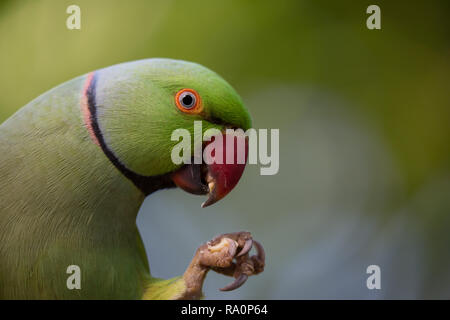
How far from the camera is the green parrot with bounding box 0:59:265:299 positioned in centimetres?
167

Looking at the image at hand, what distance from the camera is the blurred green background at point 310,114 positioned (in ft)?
11.2

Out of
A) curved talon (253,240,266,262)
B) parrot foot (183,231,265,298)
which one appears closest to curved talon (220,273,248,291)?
parrot foot (183,231,265,298)

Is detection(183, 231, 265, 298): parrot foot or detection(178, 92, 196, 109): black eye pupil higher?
A: detection(178, 92, 196, 109): black eye pupil

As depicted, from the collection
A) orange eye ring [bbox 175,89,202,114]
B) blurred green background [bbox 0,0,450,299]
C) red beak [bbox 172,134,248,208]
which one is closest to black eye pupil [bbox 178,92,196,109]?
orange eye ring [bbox 175,89,202,114]

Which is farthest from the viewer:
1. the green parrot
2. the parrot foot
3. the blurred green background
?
the blurred green background

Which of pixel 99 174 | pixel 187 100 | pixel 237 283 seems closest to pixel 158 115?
pixel 187 100

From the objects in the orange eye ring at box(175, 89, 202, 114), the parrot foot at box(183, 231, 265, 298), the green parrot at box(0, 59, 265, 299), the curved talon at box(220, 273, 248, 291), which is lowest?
the curved talon at box(220, 273, 248, 291)

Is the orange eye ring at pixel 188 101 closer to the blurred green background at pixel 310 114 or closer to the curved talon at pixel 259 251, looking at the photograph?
the curved talon at pixel 259 251

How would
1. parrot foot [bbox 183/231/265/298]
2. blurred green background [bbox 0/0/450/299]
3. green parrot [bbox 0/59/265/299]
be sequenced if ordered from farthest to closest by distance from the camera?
blurred green background [bbox 0/0/450/299] < parrot foot [bbox 183/231/265/298] < green parrot [bbox 0/59/265/299]

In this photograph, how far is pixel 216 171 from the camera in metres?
1.85

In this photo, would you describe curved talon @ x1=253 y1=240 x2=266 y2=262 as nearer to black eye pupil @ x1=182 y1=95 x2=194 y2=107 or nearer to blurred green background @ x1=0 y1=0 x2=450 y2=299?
black eye pupil @ x1=182 y1=95 x2=194 y2=107

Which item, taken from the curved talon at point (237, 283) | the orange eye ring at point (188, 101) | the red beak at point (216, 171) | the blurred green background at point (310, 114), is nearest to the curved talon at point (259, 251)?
the curved talon at point (237, 283)

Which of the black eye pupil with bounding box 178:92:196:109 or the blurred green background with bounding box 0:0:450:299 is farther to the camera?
the blurred green background with bounding box 0:0:450:299
